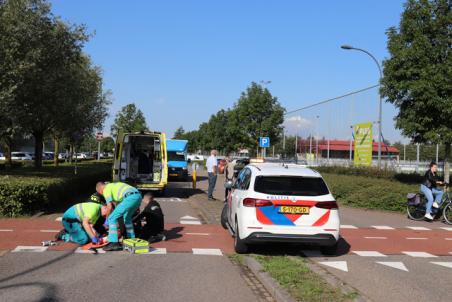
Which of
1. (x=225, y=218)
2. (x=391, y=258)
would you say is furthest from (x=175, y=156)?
(x=391, y=258)

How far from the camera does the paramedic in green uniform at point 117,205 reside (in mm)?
8516

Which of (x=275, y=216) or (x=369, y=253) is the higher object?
(x=275, y=216)

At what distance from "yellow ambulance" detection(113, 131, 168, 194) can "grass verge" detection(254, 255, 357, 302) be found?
37.0ft

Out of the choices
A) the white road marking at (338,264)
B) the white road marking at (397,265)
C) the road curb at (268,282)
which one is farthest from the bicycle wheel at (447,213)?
the road curb at (268,282)

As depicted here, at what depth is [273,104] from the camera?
Answer: 44156 millimetres

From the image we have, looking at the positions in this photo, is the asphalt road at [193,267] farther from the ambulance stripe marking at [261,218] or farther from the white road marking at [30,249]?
the ambulance stripe marking at [261,218]

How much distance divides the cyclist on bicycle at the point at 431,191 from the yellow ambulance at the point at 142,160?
8891mm

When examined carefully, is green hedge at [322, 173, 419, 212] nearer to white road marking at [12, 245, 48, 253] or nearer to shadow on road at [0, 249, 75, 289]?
shadow on road at [0, 249, 75, 289]

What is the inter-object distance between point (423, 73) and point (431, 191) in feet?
14.1

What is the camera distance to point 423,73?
16688 millimetres

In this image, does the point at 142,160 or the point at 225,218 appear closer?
the point at 225,218

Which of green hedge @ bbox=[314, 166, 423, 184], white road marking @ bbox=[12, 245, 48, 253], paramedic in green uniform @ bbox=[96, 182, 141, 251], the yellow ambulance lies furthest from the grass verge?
green hedge @ bbox=[314, 166, 423, 184]

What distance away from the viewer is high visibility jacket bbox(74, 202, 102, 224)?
347 inches

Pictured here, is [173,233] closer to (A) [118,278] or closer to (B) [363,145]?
(A) [118,278]
